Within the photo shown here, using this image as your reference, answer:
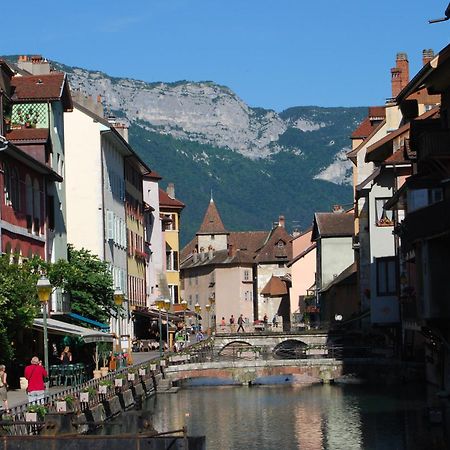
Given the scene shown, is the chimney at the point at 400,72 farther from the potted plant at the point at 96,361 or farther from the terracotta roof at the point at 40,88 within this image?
the potted plant at the point at 96,361

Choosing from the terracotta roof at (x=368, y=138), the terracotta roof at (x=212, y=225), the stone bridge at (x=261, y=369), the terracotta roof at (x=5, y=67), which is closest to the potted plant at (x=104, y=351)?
the stone bridge at (x=261, y=369)

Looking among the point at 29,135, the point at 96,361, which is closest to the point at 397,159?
the point at 29,135

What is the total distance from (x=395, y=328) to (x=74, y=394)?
110 ft

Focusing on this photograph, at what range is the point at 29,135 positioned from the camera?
65.5 m

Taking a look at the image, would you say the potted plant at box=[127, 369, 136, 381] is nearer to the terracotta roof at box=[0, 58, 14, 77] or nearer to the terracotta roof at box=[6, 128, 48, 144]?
the terracotta roof at box=[6, 128, 48, 144]

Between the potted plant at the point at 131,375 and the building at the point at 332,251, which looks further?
the building at the point at 332,251

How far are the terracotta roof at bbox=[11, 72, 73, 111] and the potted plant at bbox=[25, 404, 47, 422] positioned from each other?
104ft

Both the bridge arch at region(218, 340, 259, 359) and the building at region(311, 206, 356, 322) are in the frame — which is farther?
the building at region(311, 206, 356, 322)

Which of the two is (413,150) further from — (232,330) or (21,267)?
(232,330)

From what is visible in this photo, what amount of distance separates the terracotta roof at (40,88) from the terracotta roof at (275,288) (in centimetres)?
9551

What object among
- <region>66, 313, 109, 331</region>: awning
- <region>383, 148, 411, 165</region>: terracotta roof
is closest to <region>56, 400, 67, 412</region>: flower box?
<region>66, 313, 109, 331</region>: awning

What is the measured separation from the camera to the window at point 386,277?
75188 mm

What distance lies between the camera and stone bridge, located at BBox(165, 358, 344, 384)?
260 feet

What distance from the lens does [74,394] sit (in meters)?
45.5
